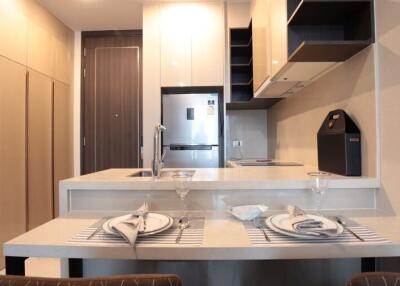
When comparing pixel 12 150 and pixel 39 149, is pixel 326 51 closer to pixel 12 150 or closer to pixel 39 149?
pixel 12 150

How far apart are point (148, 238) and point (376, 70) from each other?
1178 mm

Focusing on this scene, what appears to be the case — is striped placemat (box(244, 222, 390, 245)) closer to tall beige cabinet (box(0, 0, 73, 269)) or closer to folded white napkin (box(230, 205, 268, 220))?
folded white napkin (box(230, 205, 268, 220))

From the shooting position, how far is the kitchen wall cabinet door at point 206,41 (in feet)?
9.66

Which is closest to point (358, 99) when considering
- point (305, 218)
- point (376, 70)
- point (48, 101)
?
point (376, 70)

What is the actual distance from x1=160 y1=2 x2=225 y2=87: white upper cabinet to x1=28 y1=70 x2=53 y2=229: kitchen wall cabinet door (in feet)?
4.06

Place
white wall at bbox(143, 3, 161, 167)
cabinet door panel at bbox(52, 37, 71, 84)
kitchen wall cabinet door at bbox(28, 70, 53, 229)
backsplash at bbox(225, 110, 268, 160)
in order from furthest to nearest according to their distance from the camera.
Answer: backsplash at bbox(225, 110, 268, 160) → cabinet door panel at bbox(52, 37, 71, 84) → white wall at bbox(143, 3, 161, 167) → kitchen wall cabinet door at bbox(28, 70, 53, 229)

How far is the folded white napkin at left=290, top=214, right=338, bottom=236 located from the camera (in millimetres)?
884

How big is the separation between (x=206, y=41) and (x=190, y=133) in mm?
957

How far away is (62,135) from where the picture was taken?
3336 millimetres

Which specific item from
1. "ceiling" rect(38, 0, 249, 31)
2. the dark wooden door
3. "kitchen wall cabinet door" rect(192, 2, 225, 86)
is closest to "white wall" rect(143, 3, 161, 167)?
"ceiling" rect(38, 0, 249, 31)

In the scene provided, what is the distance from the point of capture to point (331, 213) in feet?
3.99

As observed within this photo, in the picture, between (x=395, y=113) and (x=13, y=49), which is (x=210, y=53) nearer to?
(x=13, y=49)

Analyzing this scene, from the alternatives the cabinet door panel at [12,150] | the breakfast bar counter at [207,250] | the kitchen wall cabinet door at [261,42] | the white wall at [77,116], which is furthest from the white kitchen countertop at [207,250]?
the white wall at [77,116]

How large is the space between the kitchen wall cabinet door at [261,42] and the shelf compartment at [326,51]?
0.54 metres
